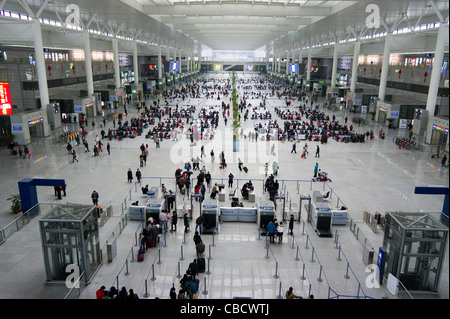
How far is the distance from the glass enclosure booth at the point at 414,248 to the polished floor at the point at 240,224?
0.78 metres

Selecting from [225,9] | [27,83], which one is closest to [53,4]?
[27,83]

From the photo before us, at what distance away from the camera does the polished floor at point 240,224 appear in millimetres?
9477

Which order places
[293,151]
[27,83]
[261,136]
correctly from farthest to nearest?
1. [27,83]
2. [261,136]
3. [293,151]

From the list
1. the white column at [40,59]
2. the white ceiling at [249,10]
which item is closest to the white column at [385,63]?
the white ceiling at [249,10]

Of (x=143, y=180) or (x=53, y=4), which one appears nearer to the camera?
(x=143, y=180)

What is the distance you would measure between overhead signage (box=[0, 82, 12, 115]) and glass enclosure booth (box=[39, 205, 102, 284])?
62.2 ft

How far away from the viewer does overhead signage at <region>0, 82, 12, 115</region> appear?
24.3m

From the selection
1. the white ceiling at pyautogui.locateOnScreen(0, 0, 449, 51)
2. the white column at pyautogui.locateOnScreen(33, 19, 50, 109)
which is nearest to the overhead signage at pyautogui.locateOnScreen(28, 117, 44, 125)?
the white column at pyautogui.locateOnScreen(33, 19, 50, 109)

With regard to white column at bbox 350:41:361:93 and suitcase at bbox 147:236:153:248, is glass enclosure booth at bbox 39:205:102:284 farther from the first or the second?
white column at bbox 350:41:361:93

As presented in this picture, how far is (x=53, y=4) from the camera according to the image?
26172 millimetres

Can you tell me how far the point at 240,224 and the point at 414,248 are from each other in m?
6.42
